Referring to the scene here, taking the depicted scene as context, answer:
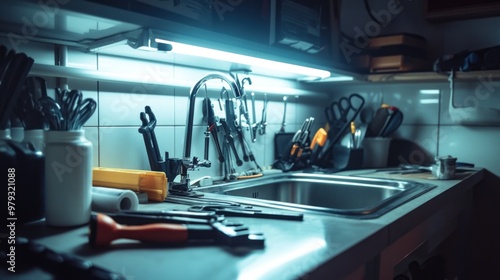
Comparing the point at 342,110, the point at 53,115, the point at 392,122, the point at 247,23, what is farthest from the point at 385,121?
the point at 53,115

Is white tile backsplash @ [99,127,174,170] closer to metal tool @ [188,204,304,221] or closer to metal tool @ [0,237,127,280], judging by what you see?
metal tool @ [188,204,304,221]

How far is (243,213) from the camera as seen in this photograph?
2.85 ft

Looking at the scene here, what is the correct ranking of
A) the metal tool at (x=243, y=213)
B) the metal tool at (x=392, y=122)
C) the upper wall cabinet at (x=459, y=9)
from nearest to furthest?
the metal tool at (x=243, y=213) → the upper wall cabinet at (x=459, y=9) → the metal tool at (x=392, y=122)

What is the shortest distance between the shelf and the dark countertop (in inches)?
40.2

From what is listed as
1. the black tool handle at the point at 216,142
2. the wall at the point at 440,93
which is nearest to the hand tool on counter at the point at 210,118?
the black tool handle at the point at 216,142

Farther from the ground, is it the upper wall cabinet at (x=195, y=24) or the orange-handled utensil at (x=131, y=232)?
the upper wall cabinet at (x=195, y=24)

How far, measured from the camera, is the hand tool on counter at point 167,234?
2.10ft

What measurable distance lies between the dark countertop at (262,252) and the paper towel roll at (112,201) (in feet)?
0.28

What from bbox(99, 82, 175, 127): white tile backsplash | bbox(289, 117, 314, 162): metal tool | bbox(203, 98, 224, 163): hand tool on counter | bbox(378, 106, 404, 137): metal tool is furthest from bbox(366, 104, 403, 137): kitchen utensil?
bbox(99, 82, 175, 127): white tile backsplash

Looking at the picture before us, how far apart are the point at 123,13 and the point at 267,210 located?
0.51 meters

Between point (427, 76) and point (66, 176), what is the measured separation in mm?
1538

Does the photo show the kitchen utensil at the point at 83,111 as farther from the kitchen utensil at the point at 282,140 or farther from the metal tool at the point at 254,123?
the kitchen utensil at the point at 282,140

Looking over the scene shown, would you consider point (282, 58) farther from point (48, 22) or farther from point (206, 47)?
point (48, 22)

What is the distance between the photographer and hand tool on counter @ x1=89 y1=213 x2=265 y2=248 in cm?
64
